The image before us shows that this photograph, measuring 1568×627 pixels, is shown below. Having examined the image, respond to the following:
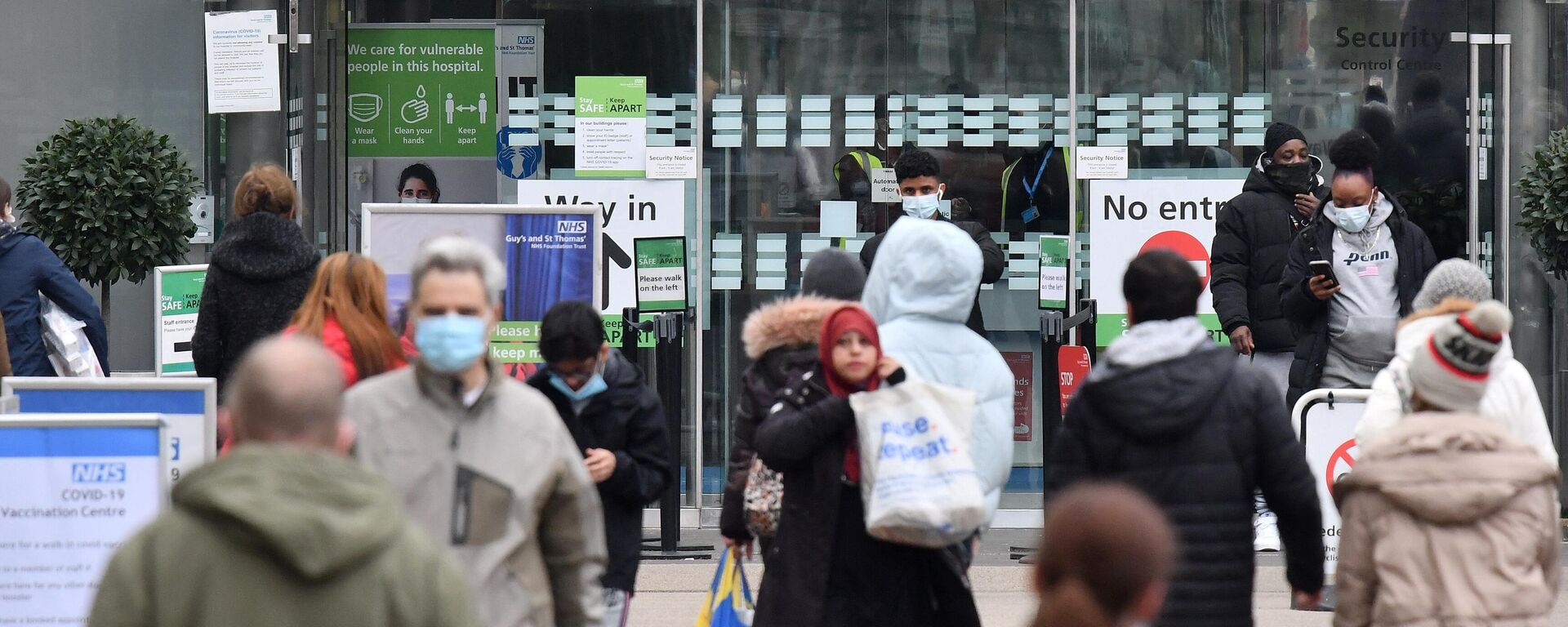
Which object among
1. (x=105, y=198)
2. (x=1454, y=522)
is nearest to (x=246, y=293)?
(x=105, y=198)

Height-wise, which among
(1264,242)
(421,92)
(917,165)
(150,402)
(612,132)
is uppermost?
(421,92)

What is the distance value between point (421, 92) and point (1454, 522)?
7408 mm

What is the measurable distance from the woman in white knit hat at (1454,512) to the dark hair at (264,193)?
13.3 ft

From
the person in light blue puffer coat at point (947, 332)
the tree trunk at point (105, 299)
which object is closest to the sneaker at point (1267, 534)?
the person in light blue puffer coat at point (947, 332)

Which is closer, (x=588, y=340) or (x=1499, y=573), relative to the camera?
(x=1499, y=573)

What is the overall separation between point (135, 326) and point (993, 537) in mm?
4835

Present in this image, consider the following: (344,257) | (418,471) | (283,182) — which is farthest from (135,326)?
(418,471)

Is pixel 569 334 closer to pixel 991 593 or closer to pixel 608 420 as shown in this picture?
pixel 608 420

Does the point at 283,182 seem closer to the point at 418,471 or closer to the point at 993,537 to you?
the point at 418,471

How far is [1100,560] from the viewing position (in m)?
2.83

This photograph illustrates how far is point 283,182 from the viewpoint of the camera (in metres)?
7.23

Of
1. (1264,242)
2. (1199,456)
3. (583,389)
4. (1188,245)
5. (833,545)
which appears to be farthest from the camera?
(1188,245)

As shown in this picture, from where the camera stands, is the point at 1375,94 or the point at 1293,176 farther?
the point at 1375,94

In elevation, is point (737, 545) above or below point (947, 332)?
below
